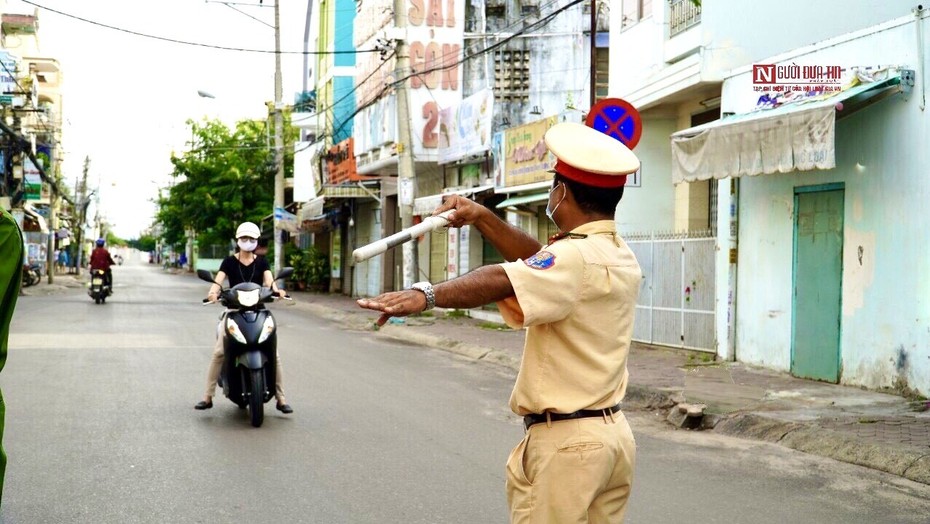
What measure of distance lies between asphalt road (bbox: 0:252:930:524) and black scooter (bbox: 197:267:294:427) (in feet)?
0.94

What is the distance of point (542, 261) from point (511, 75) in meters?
25.4

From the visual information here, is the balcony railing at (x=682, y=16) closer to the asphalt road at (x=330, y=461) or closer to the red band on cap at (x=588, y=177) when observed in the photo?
the asphalt road at (x=330, y=461)

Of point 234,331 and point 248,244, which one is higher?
point 248,244

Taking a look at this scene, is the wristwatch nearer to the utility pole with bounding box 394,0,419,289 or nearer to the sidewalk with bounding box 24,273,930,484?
the sidewalk with bounding box 24,273,930,484

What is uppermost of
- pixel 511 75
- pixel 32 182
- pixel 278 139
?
pixel 511 75

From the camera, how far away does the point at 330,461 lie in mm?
7172

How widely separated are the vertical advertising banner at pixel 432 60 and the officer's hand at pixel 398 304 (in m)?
24.8

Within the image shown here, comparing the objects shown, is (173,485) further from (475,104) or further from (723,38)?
(475,104)

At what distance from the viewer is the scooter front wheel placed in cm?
840

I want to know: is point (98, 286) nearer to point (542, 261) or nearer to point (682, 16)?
point (682, 16)

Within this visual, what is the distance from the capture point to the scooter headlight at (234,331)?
28.2 ft

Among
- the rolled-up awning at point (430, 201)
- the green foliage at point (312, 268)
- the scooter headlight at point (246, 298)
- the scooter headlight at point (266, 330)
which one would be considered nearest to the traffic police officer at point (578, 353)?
the scooter headlight at point (266, 330)

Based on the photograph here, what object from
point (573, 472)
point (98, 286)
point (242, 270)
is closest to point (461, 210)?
point (573, 472)

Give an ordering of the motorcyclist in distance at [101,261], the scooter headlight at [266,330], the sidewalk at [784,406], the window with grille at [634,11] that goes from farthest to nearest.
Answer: the motorcyclist in distance at [101,261] < the window with grille at [634,11] < the scooter headlight at [266,330] < the sidewalk at [784,406]
